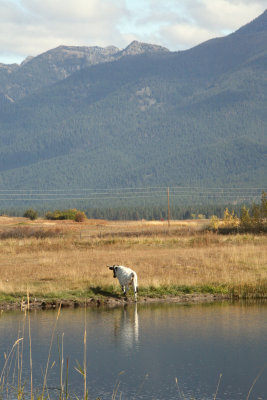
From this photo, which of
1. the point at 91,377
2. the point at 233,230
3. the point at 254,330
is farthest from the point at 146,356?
the point at 233,230

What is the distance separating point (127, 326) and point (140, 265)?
11814mm

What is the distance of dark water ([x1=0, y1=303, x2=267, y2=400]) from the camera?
20.1 metres

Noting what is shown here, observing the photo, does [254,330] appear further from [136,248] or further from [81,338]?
[136,248]

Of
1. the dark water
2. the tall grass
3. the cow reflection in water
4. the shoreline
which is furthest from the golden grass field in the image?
the cow reflection in water

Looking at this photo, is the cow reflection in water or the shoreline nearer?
the cow reflection in water

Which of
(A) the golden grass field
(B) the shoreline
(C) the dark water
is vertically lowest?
(C) the dark water

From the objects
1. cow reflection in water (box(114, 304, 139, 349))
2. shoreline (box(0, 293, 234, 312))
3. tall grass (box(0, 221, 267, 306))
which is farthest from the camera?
tall grass (box(0, 221, 267, 306))

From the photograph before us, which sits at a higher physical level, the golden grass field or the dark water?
the golden grass field

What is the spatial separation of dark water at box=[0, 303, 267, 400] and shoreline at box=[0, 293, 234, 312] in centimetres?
73

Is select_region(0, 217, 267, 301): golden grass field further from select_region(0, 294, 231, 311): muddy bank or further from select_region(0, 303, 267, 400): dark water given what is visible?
select_region(0, 303, 267, 400): dark water

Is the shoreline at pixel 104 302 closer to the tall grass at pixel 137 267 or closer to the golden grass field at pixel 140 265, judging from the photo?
the tall grass at pixel 137 267

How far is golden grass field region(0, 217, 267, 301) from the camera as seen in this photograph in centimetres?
3316

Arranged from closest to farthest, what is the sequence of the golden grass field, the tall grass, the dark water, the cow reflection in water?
the dark water → the cow reflection in water → the tall grass → the golden grass field

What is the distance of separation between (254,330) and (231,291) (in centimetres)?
734
